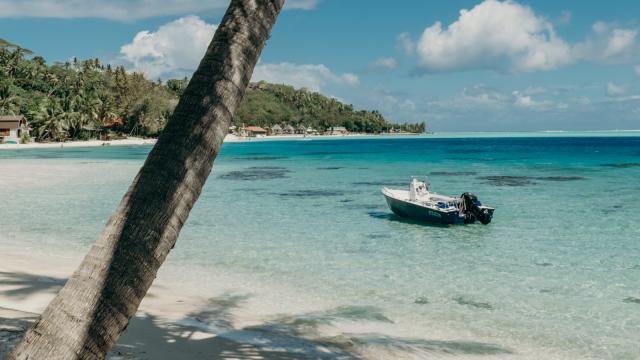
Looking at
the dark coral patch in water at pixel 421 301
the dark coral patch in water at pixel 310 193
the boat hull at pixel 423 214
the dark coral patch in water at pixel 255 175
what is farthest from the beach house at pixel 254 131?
the dark coral patch in water at pixel 421 301

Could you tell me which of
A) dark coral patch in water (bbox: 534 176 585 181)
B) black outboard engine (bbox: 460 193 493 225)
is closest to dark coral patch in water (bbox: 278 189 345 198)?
black outboard engine (bbox: 460 193 493 225)

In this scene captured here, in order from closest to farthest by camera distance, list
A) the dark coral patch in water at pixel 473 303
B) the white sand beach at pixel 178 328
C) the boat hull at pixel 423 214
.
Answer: the white sand beach at pixel 178 328 → the dark coral patch in water at pixel 473 303 → the boat hull at pixel 423 214

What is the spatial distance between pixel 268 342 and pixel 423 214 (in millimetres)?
12863

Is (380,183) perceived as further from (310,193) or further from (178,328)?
(178,328)

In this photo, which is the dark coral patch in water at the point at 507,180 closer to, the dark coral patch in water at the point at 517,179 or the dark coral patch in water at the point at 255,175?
the dark coral patch in water at the point at 517,179

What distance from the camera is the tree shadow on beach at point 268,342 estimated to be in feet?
23.4

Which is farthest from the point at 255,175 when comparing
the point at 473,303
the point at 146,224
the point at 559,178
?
the point at 146,224

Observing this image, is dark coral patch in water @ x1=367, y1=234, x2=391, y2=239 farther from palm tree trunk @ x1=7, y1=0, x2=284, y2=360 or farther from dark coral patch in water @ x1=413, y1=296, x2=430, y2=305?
palm tree trunk @ x1=7, y1=0, x2=284, y2=360

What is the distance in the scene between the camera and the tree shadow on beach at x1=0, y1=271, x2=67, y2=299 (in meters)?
9.84

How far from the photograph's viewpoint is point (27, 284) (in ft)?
34.9

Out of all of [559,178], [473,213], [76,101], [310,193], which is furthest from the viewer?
[76,101]

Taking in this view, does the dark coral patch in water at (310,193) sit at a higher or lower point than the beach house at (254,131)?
lower

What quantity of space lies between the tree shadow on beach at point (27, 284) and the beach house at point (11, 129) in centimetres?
7842

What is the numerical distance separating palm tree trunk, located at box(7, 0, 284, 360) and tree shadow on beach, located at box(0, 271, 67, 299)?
7.74 m
